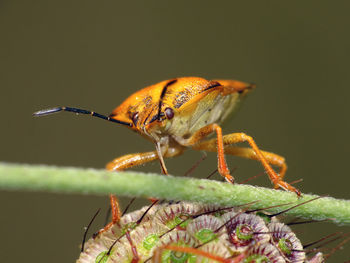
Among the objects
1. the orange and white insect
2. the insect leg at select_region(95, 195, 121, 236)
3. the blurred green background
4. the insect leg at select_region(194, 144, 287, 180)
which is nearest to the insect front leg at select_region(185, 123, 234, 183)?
the orange and white insect

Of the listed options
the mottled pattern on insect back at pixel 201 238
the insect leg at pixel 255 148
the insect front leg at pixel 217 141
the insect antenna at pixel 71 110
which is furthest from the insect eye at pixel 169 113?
the mottled pattern on insect back at pixel 201 238

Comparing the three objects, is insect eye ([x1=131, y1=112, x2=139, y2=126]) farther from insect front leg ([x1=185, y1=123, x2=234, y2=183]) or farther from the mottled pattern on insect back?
the mottled pattern on insect back

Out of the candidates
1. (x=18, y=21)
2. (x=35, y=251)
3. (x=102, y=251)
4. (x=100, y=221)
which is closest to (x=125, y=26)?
(x=18, y=21)

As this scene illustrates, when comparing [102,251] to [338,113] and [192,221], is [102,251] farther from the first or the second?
[338,113]

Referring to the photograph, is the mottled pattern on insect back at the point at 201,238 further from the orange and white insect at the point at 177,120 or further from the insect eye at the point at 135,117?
the insect eye at the point at 135,117

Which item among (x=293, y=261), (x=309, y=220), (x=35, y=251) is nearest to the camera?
(x=293, y=261)

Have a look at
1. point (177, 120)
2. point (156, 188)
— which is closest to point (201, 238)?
point (156, 188)
